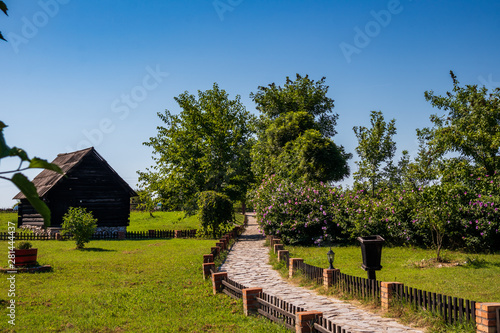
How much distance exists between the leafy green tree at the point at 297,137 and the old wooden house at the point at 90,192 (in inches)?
447

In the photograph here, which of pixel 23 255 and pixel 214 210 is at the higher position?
pixel 214 210

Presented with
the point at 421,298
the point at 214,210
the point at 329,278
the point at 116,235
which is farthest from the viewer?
the point at 116,235

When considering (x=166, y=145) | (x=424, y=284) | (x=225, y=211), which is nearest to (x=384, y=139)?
(x=225, y=211)

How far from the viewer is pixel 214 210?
2855 cm

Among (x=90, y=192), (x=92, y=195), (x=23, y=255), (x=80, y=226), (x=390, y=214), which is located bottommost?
(x=23, y=255)

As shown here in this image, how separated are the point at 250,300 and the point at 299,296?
223 cm

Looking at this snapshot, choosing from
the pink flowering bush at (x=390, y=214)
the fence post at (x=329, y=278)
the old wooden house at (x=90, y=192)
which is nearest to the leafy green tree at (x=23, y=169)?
the fence post at (x=329, y=278)

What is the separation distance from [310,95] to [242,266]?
28587 millimetres

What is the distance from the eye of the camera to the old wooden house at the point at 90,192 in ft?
100

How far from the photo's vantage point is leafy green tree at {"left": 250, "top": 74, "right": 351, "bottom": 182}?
30.2 m

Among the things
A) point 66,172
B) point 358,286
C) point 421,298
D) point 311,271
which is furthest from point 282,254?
point 66,172

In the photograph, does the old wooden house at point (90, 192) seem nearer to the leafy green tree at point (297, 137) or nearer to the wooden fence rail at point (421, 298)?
the leafy green tree at point (297, 137)

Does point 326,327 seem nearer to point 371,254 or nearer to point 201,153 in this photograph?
point 371,254

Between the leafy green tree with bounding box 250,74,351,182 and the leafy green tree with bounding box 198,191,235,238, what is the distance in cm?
404
